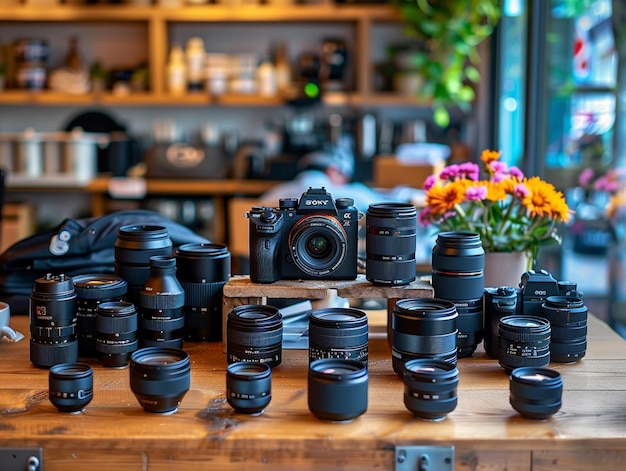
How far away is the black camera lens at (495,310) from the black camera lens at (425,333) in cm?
17

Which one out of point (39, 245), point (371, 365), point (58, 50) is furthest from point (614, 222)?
point (58, 50)

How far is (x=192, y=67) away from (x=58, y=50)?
94 cm

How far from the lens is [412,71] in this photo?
18.0ft

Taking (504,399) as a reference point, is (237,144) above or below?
above

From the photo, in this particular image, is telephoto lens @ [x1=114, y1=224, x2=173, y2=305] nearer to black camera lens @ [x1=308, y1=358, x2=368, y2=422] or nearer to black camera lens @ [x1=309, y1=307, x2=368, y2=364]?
black camera lens @ [x1=309, y1=307, x2=368, y2=364]

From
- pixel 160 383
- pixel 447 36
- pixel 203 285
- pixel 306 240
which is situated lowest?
pixel 160 383

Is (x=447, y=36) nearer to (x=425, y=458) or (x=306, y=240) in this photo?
(x=306, y=240)

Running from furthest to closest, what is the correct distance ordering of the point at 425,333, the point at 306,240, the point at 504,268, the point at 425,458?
the point at 504,268
the point at 306,240
the point at 425,333
the point at 425,458

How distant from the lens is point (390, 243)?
2.01 metres

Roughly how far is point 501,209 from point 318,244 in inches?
22.6

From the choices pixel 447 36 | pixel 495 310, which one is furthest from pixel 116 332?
pixel 447 36

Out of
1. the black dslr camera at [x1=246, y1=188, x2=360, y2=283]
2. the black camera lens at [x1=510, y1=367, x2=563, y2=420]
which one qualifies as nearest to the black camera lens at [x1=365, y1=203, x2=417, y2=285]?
the black dslr camera at [x1=246, y1=188, x2=360, y2=283]

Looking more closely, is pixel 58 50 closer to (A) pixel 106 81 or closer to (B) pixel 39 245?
(A) pixel 106 81

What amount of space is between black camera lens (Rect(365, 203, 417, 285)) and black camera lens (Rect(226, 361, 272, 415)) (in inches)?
16.3
